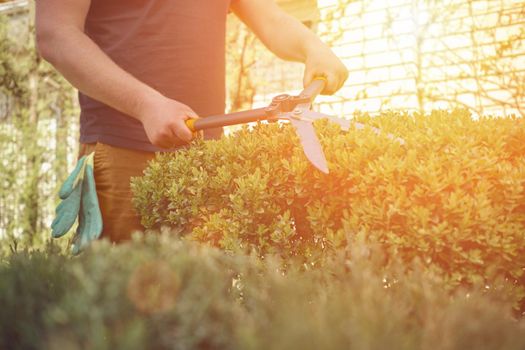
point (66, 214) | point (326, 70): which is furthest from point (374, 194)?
point (66, 214)

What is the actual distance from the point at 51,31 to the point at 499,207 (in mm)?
2211

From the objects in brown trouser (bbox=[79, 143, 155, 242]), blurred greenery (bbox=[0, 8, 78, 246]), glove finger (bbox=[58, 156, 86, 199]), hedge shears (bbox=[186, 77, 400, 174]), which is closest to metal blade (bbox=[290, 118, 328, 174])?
hedge shears (bbox=[186, 77, 400, 174])

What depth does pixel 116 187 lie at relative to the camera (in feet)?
9.88

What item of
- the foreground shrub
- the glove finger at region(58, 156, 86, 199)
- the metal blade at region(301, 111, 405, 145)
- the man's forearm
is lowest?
the foreground shrub

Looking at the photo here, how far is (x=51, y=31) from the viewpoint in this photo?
2691 millimetres

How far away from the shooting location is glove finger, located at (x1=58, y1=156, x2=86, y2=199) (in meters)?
2.85

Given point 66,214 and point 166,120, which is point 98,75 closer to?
point 166,120

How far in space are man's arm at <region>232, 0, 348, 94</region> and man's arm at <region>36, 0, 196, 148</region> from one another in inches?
32.2

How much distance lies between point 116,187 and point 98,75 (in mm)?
708

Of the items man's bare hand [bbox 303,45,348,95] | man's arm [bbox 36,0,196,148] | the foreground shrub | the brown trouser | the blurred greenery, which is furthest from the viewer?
the blurred greenery

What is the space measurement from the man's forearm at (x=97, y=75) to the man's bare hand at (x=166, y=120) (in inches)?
1.8

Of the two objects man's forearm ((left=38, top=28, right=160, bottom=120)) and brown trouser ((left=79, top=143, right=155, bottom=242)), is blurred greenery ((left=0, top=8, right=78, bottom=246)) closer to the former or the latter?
brown trouser ((left=79, top=143, right=155, bottom=242))

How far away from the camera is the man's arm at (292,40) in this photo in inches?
115

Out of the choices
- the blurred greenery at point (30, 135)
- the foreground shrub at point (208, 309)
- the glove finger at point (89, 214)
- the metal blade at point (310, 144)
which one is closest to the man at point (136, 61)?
the glove finger at point (89, 214)
